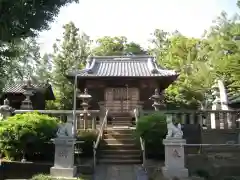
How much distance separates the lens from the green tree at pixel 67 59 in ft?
116

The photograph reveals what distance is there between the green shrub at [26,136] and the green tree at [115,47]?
102 ft

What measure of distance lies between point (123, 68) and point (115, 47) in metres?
19.2

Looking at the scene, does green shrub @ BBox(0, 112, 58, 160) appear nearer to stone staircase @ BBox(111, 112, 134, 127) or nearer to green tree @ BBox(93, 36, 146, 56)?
stone staircase @ BBox(111, 112, 134, 127)

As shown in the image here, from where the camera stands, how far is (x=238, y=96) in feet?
71.2

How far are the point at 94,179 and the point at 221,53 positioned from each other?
13.7m

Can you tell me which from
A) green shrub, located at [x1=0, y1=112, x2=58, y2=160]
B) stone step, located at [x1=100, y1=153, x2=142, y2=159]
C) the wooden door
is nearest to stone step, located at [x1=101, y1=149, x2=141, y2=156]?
stone step, located at [x1=100, y1=153, x2=142, y2=159]

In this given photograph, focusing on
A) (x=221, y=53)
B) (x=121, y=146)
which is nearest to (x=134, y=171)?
(x=121, y=146)

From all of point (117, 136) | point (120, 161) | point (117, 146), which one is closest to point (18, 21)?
point (120, 161)

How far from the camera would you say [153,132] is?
12.9 m

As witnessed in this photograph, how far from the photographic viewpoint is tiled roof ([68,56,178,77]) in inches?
936

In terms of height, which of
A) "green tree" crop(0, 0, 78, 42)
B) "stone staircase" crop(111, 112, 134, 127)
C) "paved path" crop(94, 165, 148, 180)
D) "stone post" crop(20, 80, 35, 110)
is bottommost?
"paved path" crop(94, 165, 148, 180)

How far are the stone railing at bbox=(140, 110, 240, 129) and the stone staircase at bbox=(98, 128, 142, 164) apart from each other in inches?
65.3

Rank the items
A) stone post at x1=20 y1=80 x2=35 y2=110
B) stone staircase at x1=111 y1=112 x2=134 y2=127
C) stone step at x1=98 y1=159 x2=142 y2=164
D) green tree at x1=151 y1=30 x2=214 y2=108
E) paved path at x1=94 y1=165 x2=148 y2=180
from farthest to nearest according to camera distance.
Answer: green tree at x1=151 y1=30 x2=214 y2=108, stone post at x1=20 y1=80 x2=35 y2=110, stone staircase at x1=111 y1=112 x2=134 y2=127, stone step at x1=98 y1=159 x2=142 y2=164, paved path at x1=94 y1=165 x2=148 y2=180

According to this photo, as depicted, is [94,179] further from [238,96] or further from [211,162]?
[238,96]
